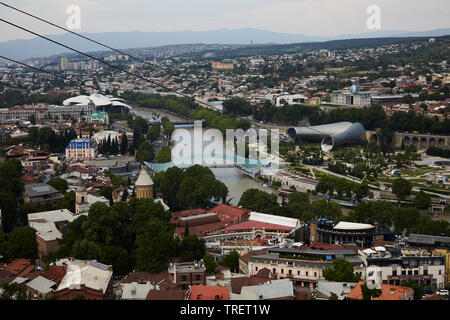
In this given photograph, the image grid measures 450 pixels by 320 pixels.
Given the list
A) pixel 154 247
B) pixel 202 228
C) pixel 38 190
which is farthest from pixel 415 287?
pixel 38 190

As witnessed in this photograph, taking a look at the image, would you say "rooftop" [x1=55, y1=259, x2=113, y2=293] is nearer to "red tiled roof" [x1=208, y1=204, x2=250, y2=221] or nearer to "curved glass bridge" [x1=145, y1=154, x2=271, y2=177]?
"red tiled roof" [x1=208, y1=204, x2=250, y2=221]

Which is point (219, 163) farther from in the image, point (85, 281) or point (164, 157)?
point (85, 281)

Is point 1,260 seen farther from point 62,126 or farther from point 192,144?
point 62,126

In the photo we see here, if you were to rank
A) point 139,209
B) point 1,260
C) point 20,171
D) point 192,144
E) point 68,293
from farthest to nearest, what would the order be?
point 192,144, point 20,171, point 139,209, point 1,260, point 68,293

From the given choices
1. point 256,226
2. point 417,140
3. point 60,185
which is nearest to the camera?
point 256,226

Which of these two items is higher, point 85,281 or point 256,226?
point 85,281

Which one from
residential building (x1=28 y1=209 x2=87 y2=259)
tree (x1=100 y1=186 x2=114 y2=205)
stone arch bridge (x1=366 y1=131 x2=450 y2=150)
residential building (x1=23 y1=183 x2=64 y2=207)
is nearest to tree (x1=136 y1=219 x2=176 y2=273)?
residential building (x1=28 y1=209 x2=87 y2=259)
